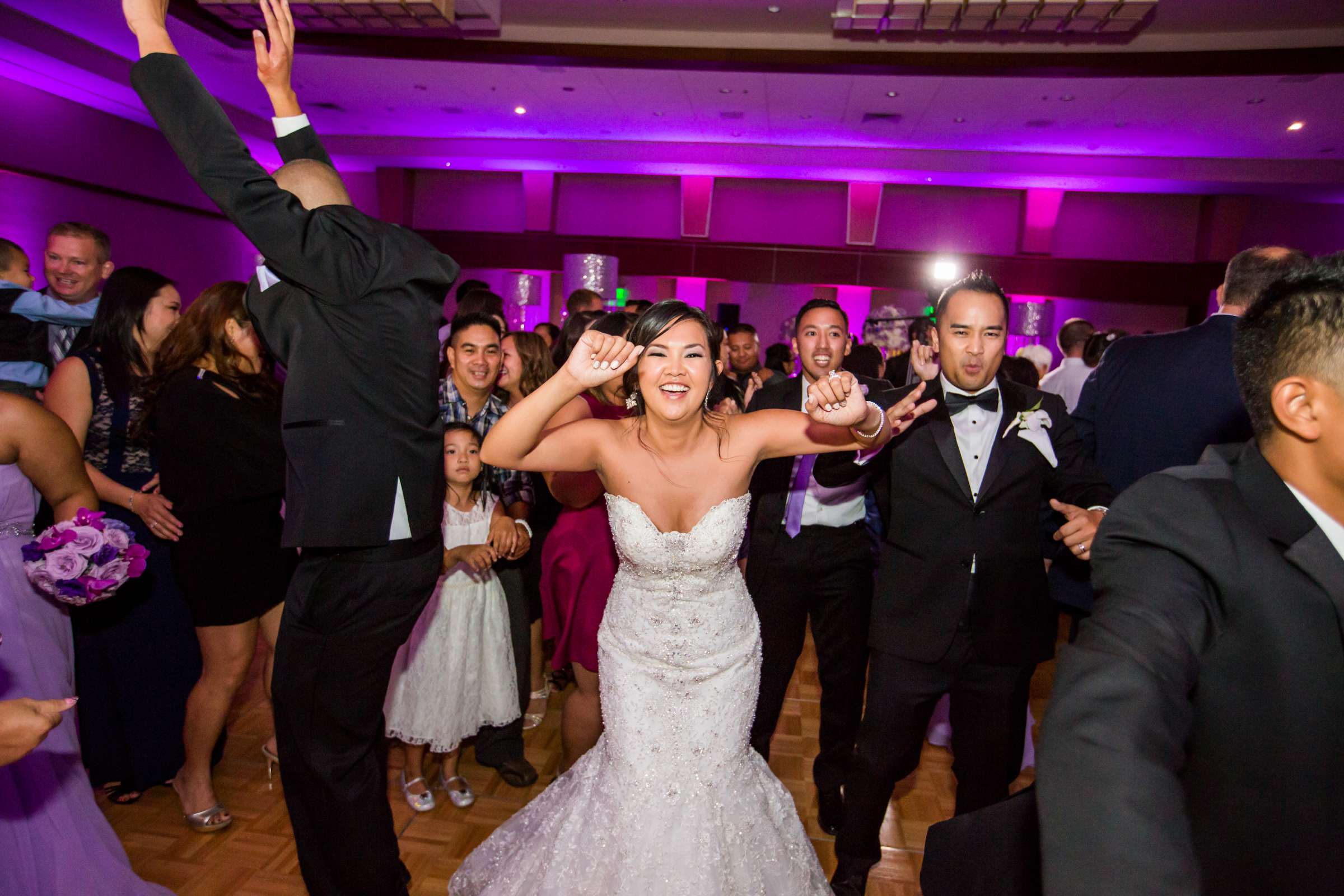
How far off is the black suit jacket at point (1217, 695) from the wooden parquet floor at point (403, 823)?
1665mm

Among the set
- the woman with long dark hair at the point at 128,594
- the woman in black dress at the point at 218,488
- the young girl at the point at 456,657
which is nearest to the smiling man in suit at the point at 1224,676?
the young girl at the point at 456,657

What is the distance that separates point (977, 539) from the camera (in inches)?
83.5

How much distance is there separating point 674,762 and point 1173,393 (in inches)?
74.1

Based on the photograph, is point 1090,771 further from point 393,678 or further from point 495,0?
point 495,0

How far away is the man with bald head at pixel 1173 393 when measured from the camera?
231 centimetres

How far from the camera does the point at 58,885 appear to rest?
5.87 ft

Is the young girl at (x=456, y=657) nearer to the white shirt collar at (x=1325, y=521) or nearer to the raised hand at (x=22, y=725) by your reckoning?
the raised hand at (x=22, y=725)

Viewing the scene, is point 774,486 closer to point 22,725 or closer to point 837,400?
point 837,400

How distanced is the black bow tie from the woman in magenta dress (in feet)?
3.35

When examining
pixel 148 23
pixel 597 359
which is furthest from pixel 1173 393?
pixel 148 23

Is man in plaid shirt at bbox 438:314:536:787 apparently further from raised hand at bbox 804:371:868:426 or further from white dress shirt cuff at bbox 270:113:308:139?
raised hand at bbox 804:371:868:426

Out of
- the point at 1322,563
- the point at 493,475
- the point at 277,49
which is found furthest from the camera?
the point at 493,475

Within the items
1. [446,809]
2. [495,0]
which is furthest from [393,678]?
[495,0]

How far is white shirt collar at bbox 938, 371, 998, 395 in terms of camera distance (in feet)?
7.18
